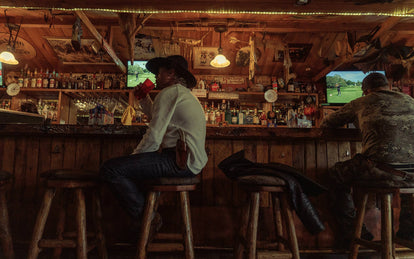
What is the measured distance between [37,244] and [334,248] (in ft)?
7.18

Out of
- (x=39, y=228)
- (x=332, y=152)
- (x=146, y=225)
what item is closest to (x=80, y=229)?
(x=39, y=228)

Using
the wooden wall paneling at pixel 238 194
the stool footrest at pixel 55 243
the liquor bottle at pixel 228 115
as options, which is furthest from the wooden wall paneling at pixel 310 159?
the liquor bottle at pixel 228 115

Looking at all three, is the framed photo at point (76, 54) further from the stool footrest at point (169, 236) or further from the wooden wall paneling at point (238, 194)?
the stool footrest at point (169, 236)

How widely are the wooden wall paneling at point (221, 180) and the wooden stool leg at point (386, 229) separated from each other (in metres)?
1.09

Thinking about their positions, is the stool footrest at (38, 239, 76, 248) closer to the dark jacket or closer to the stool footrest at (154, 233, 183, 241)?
the stool footrest at (154, 233, 183, 241)

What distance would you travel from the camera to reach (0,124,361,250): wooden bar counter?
88.1 inches

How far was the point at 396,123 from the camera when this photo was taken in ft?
6.48

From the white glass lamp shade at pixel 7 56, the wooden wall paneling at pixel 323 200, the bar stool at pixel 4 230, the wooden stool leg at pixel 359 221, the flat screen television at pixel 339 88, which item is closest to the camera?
the bar stool at pixel 4 230

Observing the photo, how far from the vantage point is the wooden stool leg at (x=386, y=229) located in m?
1.68

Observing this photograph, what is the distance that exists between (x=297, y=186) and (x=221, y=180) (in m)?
0.85

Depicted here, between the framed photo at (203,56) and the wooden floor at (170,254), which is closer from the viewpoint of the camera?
the wooden floor at (170,254)

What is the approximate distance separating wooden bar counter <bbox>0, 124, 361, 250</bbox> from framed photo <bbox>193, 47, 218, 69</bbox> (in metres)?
3.41

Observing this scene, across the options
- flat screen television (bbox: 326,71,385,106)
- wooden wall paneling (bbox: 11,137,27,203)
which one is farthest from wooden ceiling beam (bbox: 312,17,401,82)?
wooden wall paneling (bbox: 11,137,27,203)

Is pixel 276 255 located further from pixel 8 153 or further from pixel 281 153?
pixel 8 153
